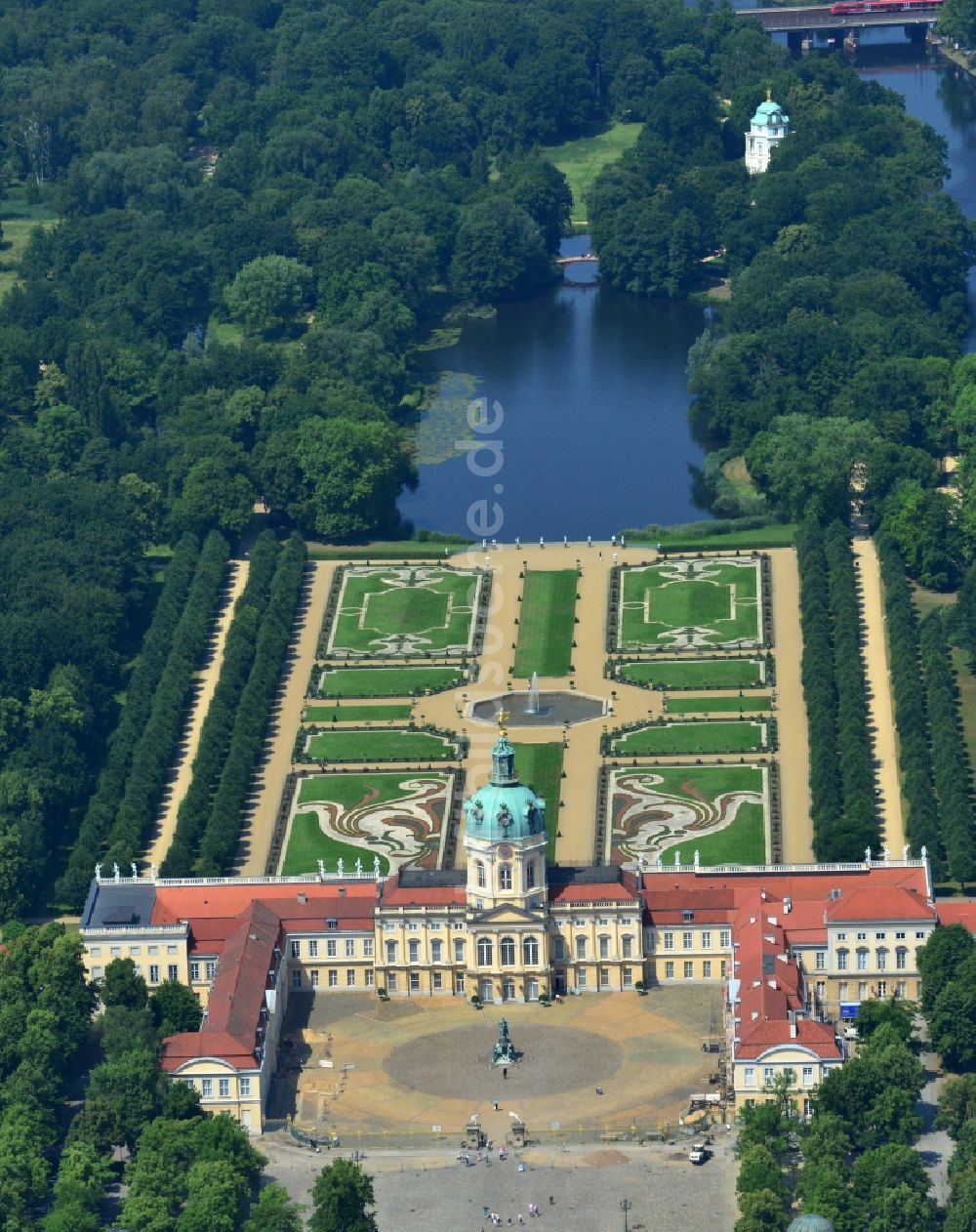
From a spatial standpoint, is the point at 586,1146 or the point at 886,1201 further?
the point at 586,1146

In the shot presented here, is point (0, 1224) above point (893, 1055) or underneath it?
underneath

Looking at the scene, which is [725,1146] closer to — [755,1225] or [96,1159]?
[755,1225]

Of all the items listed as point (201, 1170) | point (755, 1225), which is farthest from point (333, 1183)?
point (755, 1225)

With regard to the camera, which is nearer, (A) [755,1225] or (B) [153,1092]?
(A) [755,1225]

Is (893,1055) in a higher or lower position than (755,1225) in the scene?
higher

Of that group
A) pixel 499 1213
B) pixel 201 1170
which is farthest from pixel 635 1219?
pixel 201 1170

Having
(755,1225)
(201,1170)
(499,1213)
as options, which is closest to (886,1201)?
(755,1225)

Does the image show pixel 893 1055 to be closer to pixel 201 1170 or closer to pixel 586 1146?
pixel 586 1146
